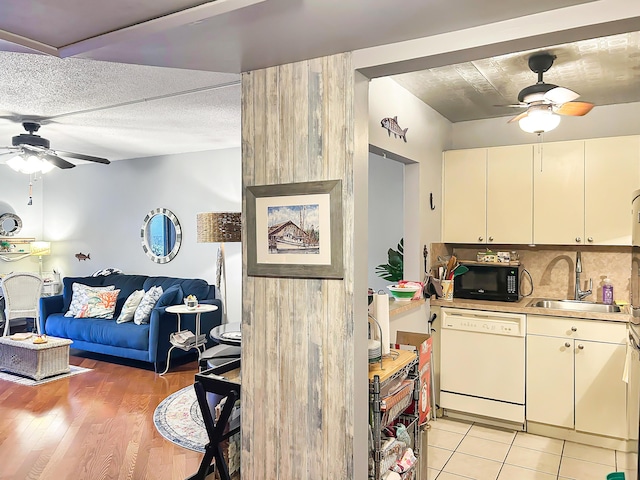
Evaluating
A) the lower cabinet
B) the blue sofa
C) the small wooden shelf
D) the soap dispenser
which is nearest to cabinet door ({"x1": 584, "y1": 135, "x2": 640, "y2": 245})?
the soap dispenser

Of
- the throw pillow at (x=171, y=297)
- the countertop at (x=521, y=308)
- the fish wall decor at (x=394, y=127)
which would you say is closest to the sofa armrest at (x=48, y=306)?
the throw pillow at (x=171, y=297)

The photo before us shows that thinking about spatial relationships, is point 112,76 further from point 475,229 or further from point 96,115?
point 475,229

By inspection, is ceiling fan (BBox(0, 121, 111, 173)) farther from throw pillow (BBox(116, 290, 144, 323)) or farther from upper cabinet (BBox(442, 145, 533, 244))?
upper cabinet (BBox(442, 145, 533, 244))

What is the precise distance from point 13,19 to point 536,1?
188cm

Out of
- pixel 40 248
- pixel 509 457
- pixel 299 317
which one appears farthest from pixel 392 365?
pixel 40 248

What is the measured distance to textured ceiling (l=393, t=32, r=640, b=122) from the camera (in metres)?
2.94

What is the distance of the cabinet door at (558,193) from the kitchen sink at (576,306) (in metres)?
0.51

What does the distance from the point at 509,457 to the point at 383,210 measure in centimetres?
254

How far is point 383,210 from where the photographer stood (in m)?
5.08

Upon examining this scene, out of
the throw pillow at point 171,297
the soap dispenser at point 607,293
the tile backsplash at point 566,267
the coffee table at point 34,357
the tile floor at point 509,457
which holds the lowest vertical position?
the tile floor at point 509,457

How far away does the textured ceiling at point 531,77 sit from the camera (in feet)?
9.66

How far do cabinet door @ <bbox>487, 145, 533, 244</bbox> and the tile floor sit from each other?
153 centimetres

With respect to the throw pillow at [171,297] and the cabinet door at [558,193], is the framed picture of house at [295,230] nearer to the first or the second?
the cabinet door at [558,193]

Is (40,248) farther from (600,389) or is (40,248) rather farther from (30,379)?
(600,389)
